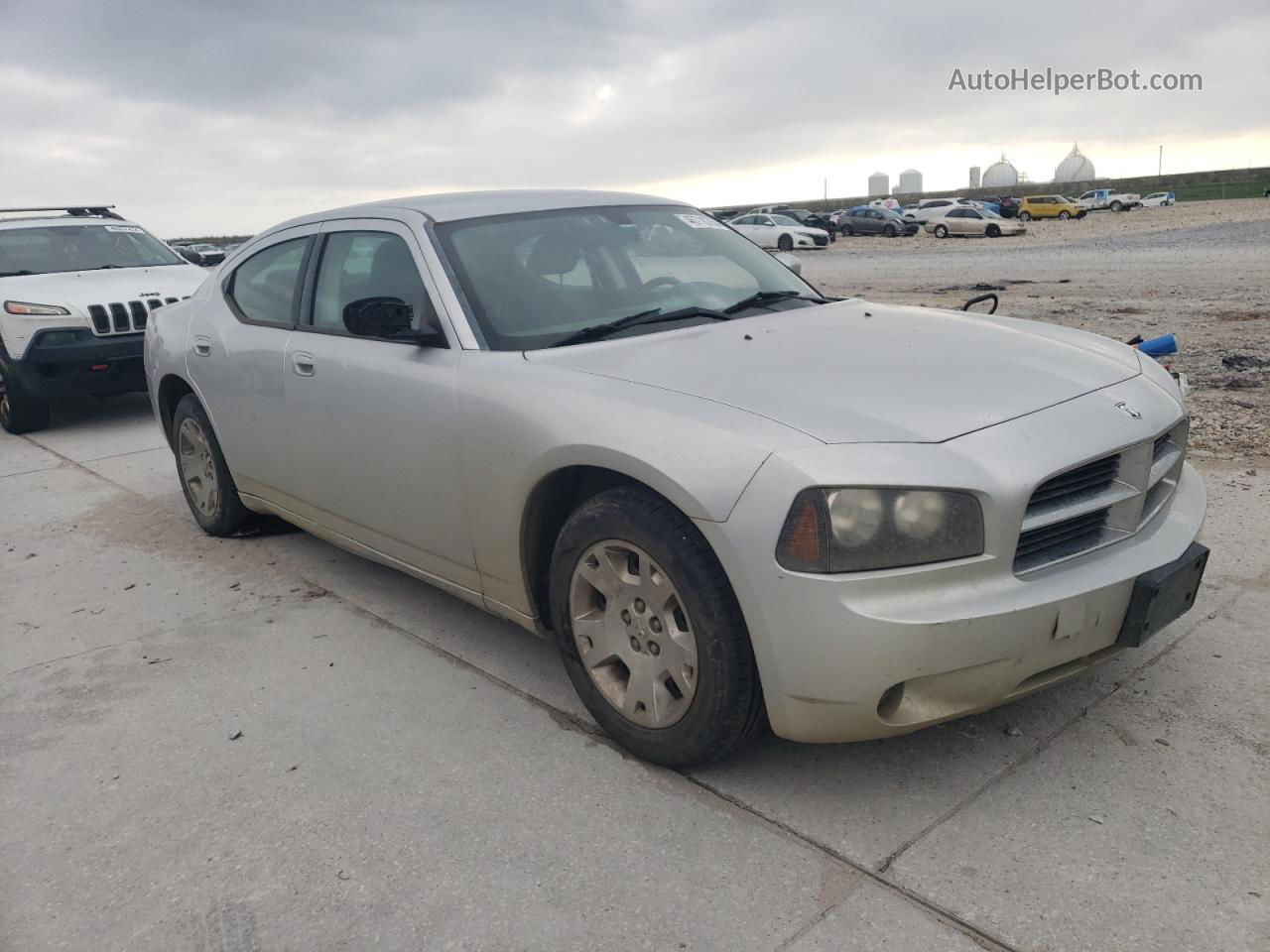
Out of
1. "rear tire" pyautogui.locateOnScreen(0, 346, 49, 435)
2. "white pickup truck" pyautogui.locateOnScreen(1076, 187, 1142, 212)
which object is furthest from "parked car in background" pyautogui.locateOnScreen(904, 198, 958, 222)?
"rear tire" pyautogui.locateOnScreen(0, 346, 49, 435)

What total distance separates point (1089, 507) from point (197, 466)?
4325 millimetres

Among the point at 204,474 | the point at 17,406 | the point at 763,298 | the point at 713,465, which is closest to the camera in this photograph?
the point at 713,465

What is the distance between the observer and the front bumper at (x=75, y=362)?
8258 millimetres

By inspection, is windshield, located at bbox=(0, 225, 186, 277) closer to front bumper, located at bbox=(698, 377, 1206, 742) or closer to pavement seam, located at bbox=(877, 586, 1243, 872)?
front bumper, located at bbox=(698, 377, 1206, 742)

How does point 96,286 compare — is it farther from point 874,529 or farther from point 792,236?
point 792,236

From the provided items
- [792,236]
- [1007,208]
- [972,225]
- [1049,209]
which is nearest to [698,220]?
[792,236]

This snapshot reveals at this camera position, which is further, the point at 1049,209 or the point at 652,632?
the point at 1049,209

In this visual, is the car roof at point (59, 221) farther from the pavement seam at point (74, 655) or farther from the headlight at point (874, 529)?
the headlight at point (874, 529)

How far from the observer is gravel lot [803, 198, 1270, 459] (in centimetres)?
684

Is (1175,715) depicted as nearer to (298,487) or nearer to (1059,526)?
(1059,526)

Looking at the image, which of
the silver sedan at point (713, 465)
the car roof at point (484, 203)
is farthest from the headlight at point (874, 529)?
the car roof at point (484, 203)

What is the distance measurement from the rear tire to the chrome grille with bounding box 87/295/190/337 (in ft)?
2.44

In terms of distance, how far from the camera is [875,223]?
4234 cm

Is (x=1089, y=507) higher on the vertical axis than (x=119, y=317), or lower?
lower
